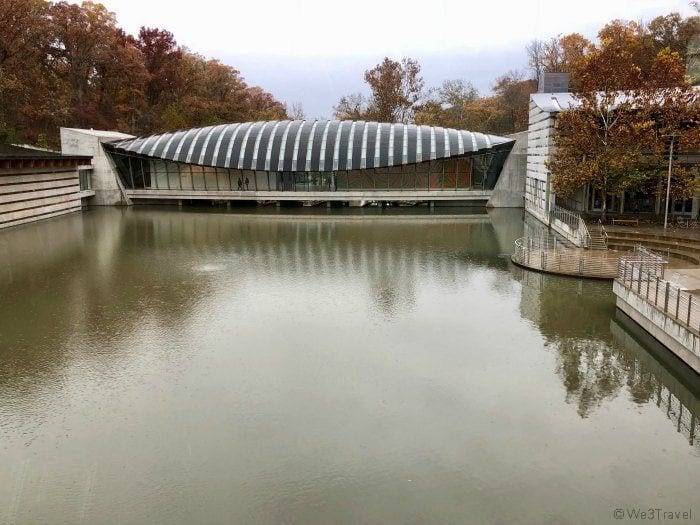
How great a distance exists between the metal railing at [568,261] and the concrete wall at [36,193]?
2890 cm

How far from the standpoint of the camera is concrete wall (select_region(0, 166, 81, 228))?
34875 millimetres

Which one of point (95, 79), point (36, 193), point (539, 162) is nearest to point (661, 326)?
point (539, 162)

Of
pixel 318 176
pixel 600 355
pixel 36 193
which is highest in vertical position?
pixel 318 176

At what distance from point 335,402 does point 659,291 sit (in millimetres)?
9606

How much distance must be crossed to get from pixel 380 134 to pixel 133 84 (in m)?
33.2

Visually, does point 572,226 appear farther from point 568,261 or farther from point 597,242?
point 568,261

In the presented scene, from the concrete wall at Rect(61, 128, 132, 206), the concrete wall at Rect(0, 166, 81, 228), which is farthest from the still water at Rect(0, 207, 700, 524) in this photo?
the concrete wall at Rect(61, 128, 132, 206)

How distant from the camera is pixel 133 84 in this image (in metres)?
65.2

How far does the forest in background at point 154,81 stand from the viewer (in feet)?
175

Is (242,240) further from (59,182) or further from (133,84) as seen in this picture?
(133,84)

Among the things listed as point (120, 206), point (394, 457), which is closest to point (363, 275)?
point (394, 457)

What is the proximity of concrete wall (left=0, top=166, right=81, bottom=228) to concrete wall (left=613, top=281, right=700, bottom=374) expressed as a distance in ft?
108

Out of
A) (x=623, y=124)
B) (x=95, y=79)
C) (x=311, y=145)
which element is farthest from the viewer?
(x=95, y=79)

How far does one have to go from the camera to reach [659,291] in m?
15.5
